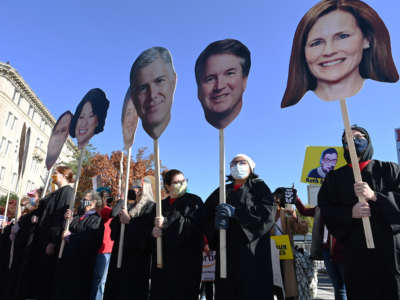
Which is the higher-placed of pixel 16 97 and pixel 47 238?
pixel 16 97

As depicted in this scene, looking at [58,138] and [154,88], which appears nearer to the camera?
[154,88]

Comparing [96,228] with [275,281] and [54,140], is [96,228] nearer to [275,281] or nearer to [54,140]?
[54,140]

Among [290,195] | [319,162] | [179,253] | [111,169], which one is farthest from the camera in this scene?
[111,169]

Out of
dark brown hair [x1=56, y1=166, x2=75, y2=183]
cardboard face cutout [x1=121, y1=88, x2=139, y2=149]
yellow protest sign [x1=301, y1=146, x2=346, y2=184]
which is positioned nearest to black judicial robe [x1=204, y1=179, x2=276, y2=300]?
cardboard face cutout [x1=121, y1=88, x2=139, y2=149]

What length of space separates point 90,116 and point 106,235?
2.36m

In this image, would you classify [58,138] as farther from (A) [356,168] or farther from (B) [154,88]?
(A) [356,168]

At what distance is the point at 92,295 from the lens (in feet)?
16.9

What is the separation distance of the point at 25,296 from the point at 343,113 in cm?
603

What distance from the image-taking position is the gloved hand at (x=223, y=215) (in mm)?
3443

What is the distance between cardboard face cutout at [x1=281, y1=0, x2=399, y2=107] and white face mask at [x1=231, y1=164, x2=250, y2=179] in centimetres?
98

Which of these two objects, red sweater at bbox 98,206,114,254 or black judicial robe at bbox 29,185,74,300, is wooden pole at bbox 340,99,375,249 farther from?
black judicial robe at bbox 29,185,74,300

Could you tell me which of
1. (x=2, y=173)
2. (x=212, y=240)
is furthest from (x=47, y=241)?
(x=2, y=173)

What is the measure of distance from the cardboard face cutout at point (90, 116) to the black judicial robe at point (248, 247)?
343 cm

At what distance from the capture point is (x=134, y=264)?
447cm
